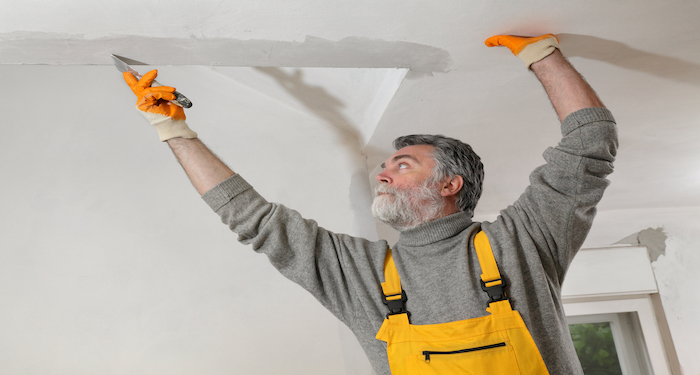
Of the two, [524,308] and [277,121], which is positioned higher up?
[277,121]

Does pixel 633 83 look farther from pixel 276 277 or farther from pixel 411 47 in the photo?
pixel 276 277

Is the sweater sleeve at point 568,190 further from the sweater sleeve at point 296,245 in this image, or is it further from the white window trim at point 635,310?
the white window trim at point 635,310


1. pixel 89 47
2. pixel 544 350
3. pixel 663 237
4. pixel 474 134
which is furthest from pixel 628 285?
pixel 89 47

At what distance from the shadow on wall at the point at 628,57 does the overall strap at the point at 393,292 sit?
0.83 m

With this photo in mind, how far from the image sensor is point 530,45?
51.4 inches

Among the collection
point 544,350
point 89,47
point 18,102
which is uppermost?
point 18,102

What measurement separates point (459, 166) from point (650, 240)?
2.60m

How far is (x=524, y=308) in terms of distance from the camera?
1153 mm

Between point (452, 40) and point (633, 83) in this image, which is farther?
point (633, 83)

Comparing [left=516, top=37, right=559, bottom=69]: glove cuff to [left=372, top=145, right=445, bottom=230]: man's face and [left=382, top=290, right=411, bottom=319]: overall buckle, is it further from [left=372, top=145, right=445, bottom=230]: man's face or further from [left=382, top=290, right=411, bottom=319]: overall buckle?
[left=382, top=290, right=411, bottom=319]: overall buckle

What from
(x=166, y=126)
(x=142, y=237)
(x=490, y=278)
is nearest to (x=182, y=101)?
(x=166, y=126)

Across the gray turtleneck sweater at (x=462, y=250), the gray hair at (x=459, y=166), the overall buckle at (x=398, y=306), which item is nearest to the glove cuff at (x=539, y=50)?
the gray turtleneck sweater at (x=462, y=250)

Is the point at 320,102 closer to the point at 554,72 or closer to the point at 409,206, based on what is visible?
the point at 409,206

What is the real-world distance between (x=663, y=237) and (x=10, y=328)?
3.75m
